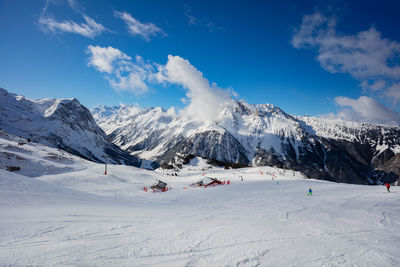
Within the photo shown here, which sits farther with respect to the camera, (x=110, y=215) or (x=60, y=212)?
(x=110, y=215)

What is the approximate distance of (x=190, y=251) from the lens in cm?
756

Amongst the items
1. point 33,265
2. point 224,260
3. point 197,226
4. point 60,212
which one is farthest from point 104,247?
point 60,212

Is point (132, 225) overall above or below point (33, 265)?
below

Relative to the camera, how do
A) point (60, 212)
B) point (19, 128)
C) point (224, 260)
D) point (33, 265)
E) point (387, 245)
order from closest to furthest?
point (33, 265), point (224, 260), point (387, 245), point (60, 212), point (19, 128)

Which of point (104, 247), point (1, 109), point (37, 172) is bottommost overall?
point (37, 172)

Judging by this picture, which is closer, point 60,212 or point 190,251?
point 190,251

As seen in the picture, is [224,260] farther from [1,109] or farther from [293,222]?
[1,109]

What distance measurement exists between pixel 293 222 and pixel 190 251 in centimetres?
838

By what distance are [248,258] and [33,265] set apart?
676cm

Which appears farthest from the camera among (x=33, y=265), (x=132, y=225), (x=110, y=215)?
(x=110, y=215)

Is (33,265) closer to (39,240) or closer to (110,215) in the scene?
(39,240)

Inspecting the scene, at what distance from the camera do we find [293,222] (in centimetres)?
1272

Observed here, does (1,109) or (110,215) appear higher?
(1,109)

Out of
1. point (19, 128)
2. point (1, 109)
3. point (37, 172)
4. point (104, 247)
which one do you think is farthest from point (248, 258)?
point (1, 109)
